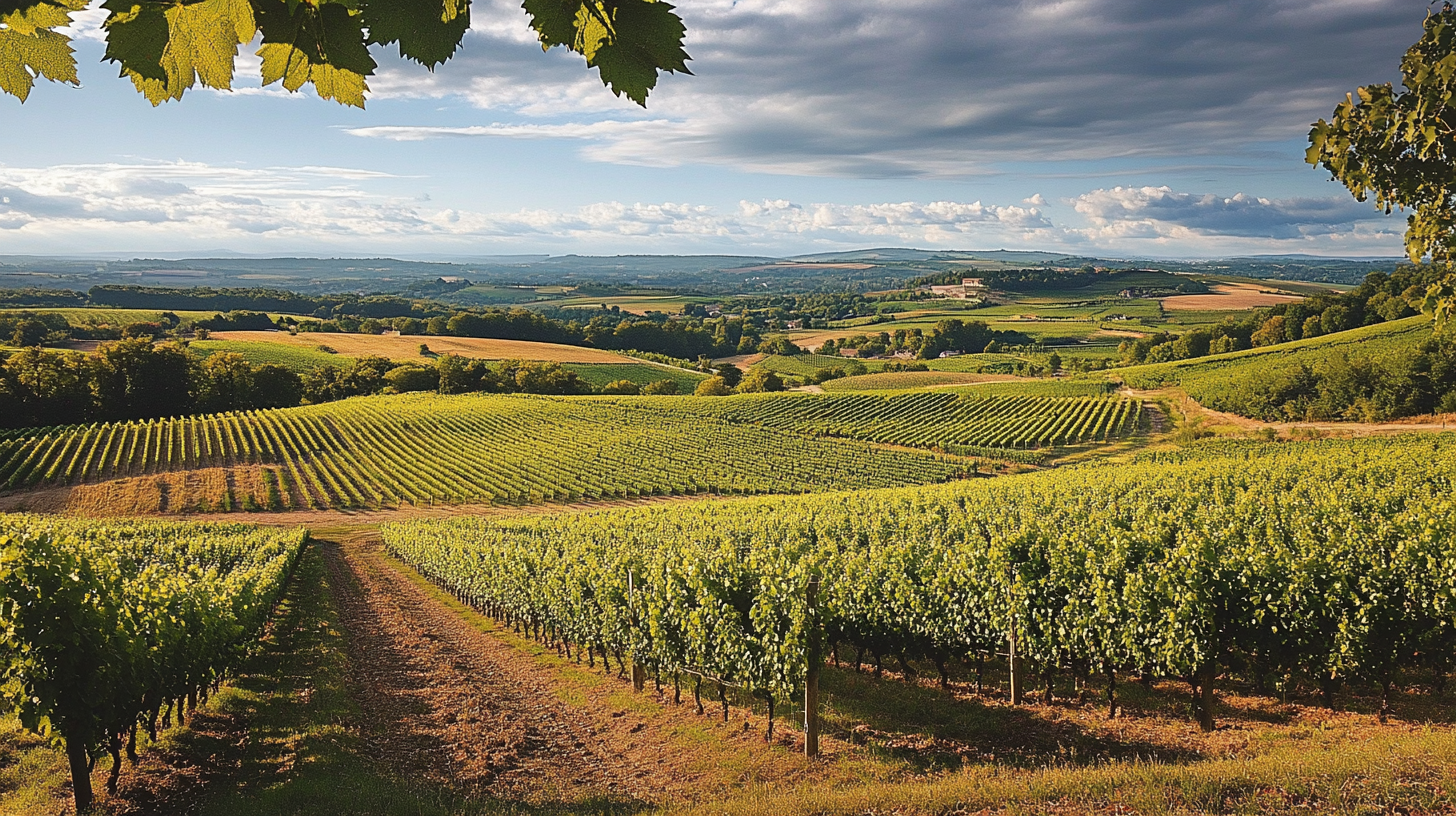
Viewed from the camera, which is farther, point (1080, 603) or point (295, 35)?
point (1080, 603)

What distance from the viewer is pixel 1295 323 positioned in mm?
100562

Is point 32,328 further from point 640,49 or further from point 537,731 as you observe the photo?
point 640,49

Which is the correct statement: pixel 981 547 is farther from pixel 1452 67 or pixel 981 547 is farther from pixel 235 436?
pixel 235 436

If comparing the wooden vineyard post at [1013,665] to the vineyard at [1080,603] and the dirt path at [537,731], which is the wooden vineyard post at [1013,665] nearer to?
the vineyard at [1080,603]

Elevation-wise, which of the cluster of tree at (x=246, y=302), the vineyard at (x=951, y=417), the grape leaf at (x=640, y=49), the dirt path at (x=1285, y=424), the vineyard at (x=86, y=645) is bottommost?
the vineyard at (x=951, y=417)

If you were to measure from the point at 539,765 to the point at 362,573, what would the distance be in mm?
25829

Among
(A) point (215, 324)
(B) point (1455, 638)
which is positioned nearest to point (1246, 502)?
(B) point (1455, 638)

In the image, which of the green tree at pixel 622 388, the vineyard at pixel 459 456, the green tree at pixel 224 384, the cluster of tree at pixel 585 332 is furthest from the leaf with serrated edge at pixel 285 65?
the cluster of tree at pixel 585 332

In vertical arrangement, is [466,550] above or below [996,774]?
below

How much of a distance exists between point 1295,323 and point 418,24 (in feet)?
416

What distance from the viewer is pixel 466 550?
24.1m

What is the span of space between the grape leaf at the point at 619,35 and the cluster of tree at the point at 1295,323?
369 feet

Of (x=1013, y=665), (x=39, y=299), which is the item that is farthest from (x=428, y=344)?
(x=1013, y=665)

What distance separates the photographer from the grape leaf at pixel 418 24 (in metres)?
1.64
